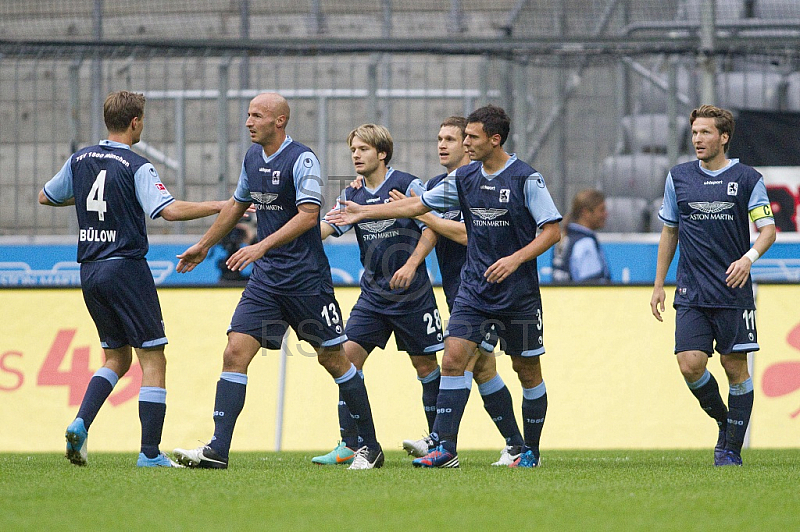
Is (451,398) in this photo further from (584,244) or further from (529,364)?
(584,244)

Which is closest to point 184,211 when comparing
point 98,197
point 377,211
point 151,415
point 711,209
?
point 98,197

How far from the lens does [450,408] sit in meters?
6.66

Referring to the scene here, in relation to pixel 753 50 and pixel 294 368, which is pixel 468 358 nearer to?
pixel 294 368

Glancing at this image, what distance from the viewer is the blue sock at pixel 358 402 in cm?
679

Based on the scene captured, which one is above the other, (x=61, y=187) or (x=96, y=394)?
(x=61, y=187)

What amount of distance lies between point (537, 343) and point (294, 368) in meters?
2.97

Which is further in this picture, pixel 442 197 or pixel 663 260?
pixel 663 260

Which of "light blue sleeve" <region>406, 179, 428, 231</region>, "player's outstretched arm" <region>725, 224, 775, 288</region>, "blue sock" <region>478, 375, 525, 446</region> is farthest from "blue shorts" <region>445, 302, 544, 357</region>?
"player's outstretched arm" <region>725, 224, 775, 288</region>

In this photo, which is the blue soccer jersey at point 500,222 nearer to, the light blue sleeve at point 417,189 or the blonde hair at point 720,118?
the light blue sleeve at point 417,189

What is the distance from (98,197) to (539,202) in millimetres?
2684

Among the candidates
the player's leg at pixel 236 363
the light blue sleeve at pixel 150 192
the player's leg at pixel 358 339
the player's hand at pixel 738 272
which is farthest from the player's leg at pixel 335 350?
the player's hand at pixel 738 272

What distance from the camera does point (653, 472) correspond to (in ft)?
21.5

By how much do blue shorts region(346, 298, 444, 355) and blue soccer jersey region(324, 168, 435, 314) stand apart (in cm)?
5

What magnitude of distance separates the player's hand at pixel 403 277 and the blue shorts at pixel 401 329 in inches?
13.2
